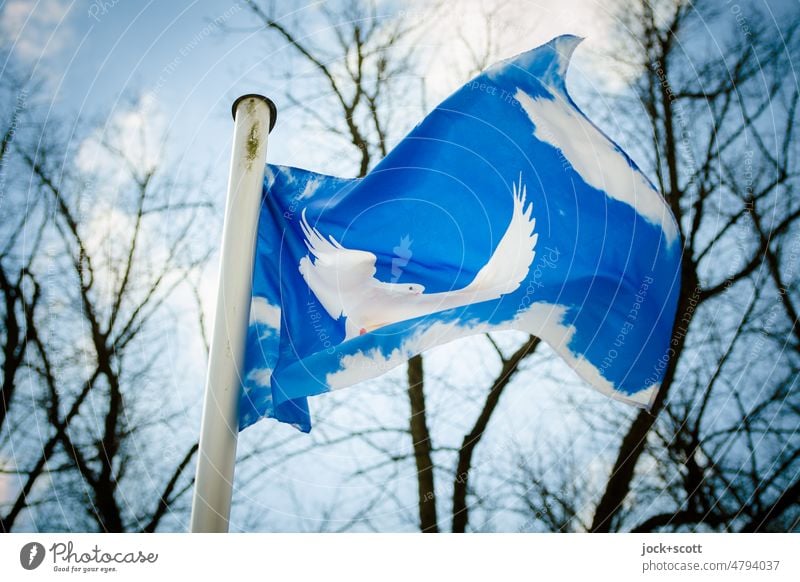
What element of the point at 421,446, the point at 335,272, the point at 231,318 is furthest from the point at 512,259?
the point at 421,446

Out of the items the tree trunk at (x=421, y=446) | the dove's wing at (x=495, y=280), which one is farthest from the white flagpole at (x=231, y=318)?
the tree trunk at (x=421, y=446)

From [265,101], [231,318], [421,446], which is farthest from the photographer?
[421,446]

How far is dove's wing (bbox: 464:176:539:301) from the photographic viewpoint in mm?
5195

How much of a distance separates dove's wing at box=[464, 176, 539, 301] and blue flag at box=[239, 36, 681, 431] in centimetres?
1

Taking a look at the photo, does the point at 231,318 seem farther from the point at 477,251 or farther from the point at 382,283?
the point at 477,251

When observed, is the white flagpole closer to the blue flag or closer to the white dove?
the blue flag

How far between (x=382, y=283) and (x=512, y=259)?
101 cm

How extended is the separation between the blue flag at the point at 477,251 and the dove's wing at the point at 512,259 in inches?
0.4

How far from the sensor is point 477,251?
5414mm

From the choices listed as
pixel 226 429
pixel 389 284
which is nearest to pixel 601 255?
pixel 389 284

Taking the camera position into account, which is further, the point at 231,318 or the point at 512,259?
the point at 512,259

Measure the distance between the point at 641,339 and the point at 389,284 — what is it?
1900 millimetres

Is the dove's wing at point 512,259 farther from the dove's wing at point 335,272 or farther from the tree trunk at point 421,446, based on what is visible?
the tree trunk at point 421,446
